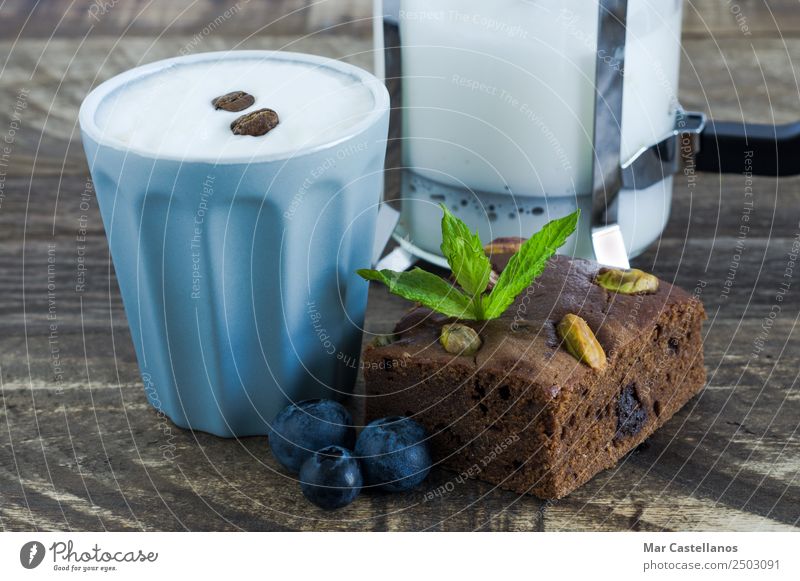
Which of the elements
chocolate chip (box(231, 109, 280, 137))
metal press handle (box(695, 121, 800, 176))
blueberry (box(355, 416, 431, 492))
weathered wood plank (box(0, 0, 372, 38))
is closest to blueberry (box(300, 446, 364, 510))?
blueberry (box(355, 416, 431, 492))

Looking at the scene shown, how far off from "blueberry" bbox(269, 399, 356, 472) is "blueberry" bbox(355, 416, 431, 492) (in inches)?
0.8

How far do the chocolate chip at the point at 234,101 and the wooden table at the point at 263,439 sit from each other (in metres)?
0.26

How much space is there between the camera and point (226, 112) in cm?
84

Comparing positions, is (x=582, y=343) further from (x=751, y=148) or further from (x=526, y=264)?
(x=751, y=148)

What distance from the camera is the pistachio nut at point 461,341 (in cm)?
82

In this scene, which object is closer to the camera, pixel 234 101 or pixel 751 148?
pixel 234 101

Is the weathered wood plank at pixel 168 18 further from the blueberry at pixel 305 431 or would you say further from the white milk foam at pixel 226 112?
the blueberry at pixel 305 431

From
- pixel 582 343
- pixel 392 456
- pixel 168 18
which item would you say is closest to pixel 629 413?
pixel 582 343

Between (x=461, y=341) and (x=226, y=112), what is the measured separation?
0.24 m

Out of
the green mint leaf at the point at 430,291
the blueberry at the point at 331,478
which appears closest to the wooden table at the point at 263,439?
the blueberry at the point at 331,478

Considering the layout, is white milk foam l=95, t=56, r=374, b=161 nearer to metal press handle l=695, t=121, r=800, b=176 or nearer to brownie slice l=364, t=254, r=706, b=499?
brownie slice l=364, t=254, r=706, b=499

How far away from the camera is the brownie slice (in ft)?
2.64

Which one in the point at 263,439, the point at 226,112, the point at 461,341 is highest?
the point at 226,112
